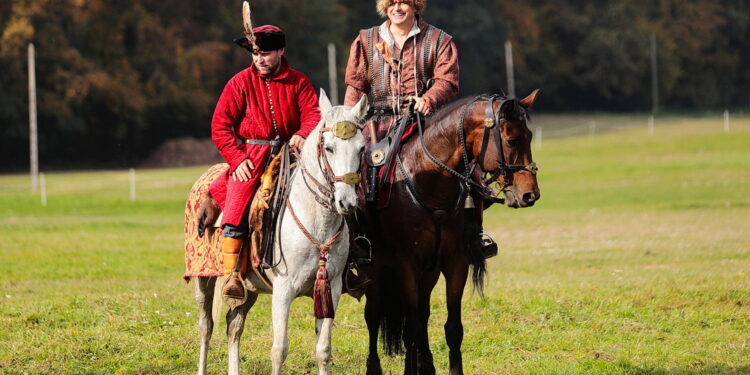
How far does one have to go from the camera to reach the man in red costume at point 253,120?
291 inches

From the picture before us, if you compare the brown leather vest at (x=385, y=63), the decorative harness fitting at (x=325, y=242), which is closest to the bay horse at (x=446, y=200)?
the brown leather vest at (x=385, y=63)

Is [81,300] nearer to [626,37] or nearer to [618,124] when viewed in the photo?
[618,124]

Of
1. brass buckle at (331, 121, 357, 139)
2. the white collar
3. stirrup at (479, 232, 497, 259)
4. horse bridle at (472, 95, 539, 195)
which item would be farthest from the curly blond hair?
brass buckle at (331, 121, 357, 139)

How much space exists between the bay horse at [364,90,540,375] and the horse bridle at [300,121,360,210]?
978 millimetres

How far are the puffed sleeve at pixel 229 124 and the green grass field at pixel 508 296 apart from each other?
214cm

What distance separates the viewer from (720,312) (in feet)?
35.8

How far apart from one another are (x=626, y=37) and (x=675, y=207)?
5201 cm

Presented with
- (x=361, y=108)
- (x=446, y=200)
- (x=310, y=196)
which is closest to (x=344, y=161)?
(x=361, y=108)

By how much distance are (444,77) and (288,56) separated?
5019 centimetres

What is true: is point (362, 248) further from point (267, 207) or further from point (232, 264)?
point (232, 264)

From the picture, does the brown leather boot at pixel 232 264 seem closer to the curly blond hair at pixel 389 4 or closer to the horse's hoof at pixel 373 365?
the horse's hoof at pixel 373 365

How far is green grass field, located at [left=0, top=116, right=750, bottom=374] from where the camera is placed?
9.08 m

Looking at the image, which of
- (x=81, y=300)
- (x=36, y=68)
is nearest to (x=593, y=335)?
(x=81, y=300)

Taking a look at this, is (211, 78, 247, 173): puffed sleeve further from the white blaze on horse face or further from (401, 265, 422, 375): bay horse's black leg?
(401, 265, 422, 375): bay horse's black leg
